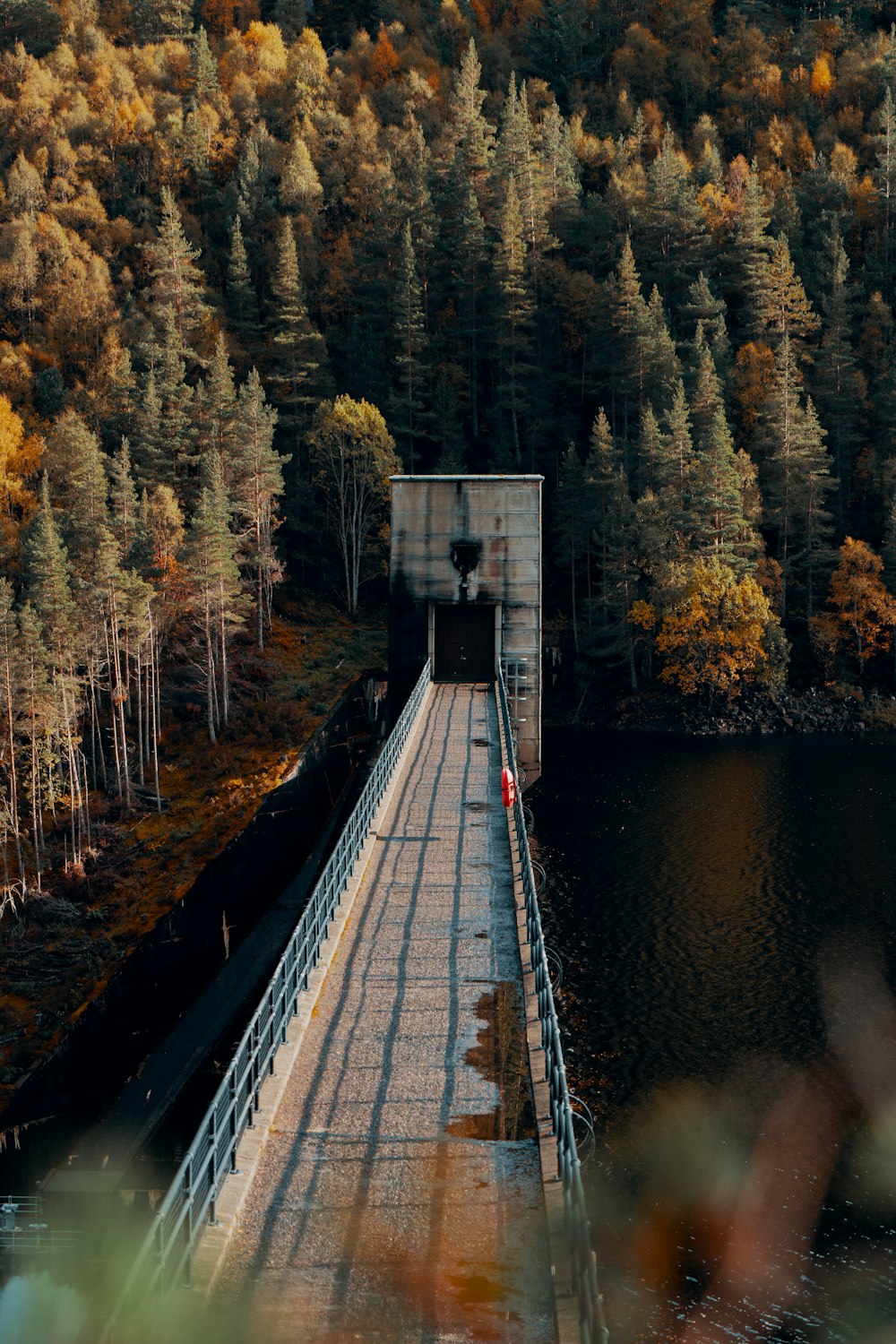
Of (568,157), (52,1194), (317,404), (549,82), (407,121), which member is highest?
(549,82)

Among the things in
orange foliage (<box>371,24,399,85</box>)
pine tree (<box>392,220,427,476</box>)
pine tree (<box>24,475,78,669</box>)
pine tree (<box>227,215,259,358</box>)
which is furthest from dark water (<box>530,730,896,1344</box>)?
orange foliage (<box>371,24,399,85</box>)

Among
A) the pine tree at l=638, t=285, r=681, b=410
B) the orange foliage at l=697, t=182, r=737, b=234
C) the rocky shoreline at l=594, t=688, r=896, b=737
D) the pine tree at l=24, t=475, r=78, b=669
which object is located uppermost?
the orange foliage at l=697, t=182, r=737, b=234

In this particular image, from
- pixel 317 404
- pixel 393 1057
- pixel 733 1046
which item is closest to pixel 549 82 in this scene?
pixel 317 404

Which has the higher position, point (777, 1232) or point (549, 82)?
point (549, 82)

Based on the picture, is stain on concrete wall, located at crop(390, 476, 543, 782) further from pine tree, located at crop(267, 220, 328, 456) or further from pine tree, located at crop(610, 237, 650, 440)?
pine tree, located at crop(267, 220, 328, 456)

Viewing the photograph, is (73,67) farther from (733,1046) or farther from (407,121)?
(733,1046)

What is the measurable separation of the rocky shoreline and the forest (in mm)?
1214

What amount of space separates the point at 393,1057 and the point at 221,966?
23.1 m

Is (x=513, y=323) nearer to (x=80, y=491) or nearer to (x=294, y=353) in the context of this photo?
(x=294, y=353)

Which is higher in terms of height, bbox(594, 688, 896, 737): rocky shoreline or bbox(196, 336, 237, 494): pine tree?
bbox(196, 336, 237, 494): pine tree

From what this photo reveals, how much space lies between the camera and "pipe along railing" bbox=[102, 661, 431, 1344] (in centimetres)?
1068

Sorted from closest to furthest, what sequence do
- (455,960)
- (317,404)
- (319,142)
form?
(455,960), (317,404), (319,142)

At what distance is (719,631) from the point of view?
6806 cm

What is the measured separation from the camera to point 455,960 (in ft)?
65.1
